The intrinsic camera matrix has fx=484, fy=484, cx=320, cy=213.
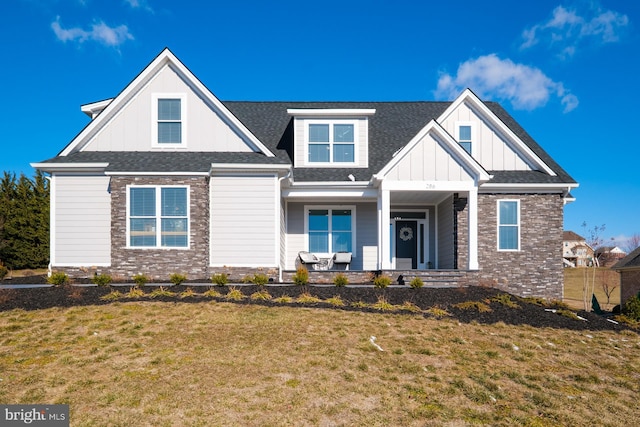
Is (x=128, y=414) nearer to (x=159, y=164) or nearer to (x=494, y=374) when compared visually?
(x=494, y=374)

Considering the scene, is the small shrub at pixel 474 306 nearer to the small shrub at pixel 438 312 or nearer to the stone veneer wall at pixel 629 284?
the small shrub at pixel 438 312

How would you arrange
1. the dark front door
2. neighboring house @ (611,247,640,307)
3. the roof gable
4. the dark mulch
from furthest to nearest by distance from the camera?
neighboring house @ (611,247,640,307) < the dark front door < the roof gable < the dark mulch

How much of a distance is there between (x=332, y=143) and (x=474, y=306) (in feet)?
27.9

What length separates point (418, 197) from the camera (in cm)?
1834

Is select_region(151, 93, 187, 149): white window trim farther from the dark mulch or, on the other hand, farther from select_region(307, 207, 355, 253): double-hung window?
select_region(307, 207, 355, 253): double-hung window

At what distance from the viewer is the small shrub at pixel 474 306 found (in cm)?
1271

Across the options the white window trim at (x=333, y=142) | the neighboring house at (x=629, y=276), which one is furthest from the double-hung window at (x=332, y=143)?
the neighboring house at (x=629, y=276)

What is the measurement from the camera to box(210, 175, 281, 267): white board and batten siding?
15.7m

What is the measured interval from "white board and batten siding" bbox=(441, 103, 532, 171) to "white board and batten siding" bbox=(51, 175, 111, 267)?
12.7 m

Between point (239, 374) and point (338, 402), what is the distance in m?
1.77

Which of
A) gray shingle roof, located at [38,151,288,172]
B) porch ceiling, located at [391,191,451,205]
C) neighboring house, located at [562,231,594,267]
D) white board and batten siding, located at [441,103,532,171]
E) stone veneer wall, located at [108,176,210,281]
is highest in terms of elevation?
white board and batten siding, located at [441,103,532,171]

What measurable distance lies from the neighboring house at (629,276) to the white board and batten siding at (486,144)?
28.5 feet

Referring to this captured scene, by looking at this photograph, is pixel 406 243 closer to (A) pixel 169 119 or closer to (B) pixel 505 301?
(B) pixel 505 301

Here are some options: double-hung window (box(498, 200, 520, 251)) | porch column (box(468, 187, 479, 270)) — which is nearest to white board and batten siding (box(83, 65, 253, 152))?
porch column (box(468, 187, 479, 270))
